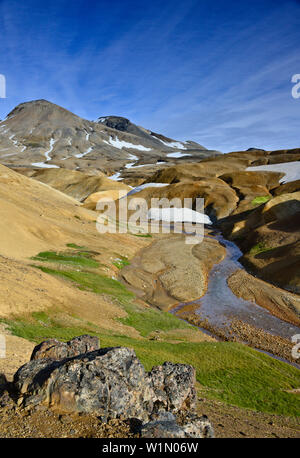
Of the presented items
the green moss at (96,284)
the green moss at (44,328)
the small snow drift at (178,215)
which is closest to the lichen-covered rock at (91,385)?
the green moss at (44,328)

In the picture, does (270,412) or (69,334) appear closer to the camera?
(270,412)

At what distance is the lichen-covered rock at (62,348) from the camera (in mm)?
11211

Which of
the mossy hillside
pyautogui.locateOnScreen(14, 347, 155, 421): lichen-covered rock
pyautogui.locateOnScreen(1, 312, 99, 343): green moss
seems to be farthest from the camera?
pyautogui.locateOnScreen(1, 312, 99, 343): green moss

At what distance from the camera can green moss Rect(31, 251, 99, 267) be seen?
40.2 m

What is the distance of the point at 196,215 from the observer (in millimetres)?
96812

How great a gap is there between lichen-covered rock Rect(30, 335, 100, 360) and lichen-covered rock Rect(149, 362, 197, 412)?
281 centimetres

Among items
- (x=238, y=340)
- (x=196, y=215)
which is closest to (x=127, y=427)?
(x=238, y=340)

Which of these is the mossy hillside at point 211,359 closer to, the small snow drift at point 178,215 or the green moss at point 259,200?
the small snow drift at point 178,215

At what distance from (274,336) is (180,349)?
1170 cm

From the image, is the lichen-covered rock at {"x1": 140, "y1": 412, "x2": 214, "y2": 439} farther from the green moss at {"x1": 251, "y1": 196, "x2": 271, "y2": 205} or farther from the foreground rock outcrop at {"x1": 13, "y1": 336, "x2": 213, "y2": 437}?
the green moss at {"x1": 251, "y1": 196, "x2": 271, "y2": 205}

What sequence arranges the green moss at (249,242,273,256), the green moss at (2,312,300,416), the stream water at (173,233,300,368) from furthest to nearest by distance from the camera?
1. the green moss at (249,242,273,256)
2. the stream water at (173,233,300,368)
3. the green moss at (2,312,300,416)

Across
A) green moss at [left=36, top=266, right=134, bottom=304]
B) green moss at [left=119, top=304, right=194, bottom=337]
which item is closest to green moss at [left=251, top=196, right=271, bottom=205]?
green moss at [left=36, top=266, right=134, bottom=304]

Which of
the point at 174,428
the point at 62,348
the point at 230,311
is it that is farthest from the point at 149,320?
the point at 174,428
